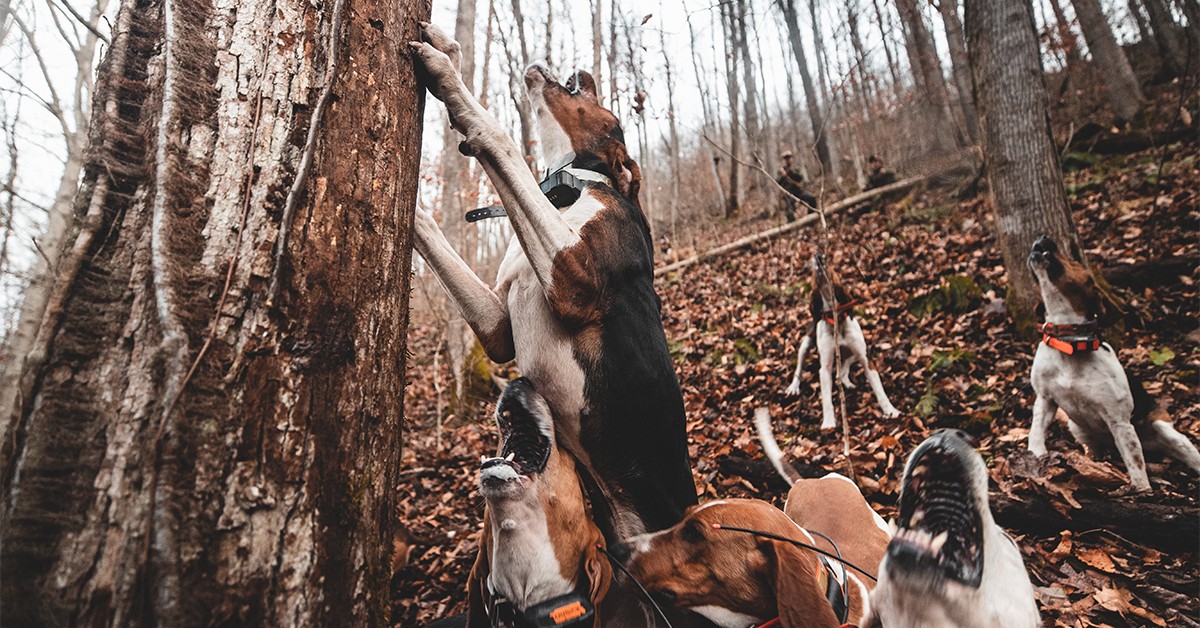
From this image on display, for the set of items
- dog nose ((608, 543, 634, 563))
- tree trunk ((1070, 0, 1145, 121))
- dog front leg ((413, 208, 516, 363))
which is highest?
tree trunk ((1070, 0, 1145, 121))

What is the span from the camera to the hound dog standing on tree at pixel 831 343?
638 cm

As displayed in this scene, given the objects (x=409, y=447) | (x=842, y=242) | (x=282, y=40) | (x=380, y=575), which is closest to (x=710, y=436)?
(x=409, y=447)

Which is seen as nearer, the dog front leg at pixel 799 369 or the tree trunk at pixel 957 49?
the dog front leg at pixel 799 369

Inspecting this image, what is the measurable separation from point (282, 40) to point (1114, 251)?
9.97 meters

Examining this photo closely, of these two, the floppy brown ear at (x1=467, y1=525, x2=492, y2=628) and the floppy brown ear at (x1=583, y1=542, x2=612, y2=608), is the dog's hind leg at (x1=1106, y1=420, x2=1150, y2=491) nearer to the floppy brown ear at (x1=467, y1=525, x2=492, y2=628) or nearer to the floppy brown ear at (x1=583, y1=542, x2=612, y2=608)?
the floppy brown ear at (x1=583, y1=542, x2=612, y2=608)

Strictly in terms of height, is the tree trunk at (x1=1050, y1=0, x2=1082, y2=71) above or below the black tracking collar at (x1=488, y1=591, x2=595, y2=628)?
above

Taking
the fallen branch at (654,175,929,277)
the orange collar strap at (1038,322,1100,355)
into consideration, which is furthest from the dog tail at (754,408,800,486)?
the fallen branch at (654,175,929,277)

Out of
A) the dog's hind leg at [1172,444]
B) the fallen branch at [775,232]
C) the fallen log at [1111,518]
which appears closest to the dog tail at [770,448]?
the fallen log at [1111,518]

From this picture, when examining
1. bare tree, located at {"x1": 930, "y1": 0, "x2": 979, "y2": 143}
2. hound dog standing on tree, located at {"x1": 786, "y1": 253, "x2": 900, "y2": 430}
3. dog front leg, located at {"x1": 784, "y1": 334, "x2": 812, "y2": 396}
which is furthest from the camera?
bare tree, located at {"x1": 930, "y1": 0, "x2": 979, "y2": 143}

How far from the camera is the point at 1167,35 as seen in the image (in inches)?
528

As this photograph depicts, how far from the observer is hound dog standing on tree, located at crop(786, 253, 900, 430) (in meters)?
6.38

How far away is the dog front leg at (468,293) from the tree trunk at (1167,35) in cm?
1789

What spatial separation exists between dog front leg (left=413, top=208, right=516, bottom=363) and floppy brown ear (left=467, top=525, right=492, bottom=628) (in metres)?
0.82

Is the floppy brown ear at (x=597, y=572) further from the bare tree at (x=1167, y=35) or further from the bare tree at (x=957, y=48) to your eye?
the bare tree at (x=1167, y=35)
